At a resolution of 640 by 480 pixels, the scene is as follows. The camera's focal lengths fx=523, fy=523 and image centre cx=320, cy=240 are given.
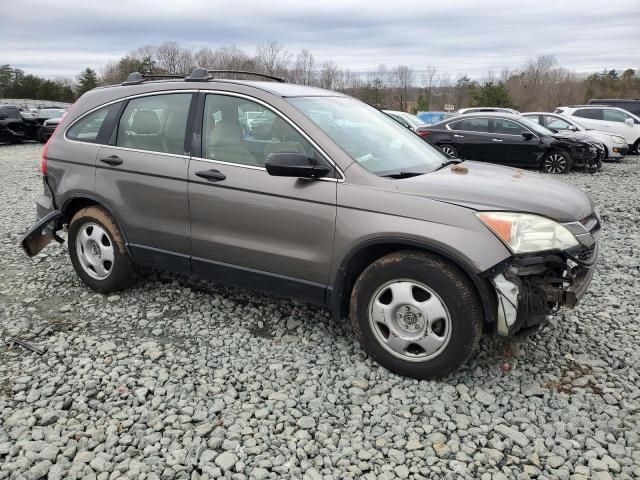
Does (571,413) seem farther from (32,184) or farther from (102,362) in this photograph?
(32,184)

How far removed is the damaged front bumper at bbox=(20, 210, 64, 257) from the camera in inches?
183

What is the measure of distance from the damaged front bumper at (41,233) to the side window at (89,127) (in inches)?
27.4

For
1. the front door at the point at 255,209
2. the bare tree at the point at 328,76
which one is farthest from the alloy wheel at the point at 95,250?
the bare tree at the point at 328,76

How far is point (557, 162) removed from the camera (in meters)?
12.5

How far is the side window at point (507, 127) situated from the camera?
41.9ft

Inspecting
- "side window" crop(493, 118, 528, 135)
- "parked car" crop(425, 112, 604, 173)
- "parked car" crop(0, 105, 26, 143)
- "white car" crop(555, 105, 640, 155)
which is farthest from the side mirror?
"parked car" crop(0, 105, 26, 143)

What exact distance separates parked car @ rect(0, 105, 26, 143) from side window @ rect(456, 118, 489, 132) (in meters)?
16.8

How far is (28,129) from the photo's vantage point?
20984 mm

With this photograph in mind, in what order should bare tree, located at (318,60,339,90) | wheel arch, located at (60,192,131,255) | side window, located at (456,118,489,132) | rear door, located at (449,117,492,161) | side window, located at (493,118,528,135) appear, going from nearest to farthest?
wheel arch, located at (60,192,131,255) → side window, located at (493,118,528,135) → rear door, located at (449,117,492,161) → side window, located at (456,118,489,132) → bare tree, located at (318,60,339,90)

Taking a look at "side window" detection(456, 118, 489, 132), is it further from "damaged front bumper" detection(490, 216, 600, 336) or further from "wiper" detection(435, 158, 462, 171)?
"damaged front bumper" detection(490, 216, 600, 336)

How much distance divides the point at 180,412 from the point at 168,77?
285 centimetres

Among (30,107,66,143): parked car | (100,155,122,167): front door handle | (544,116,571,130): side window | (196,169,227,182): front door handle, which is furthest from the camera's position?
(30,107,66,143): parked car

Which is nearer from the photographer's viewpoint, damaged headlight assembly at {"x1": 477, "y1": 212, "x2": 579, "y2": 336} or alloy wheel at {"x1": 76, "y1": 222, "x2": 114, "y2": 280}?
damaged headlight assembly at {"x1": 477, "y1": 212, "x2": 579, "y2": 336}

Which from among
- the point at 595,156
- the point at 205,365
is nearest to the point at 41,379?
the point at 205,365
